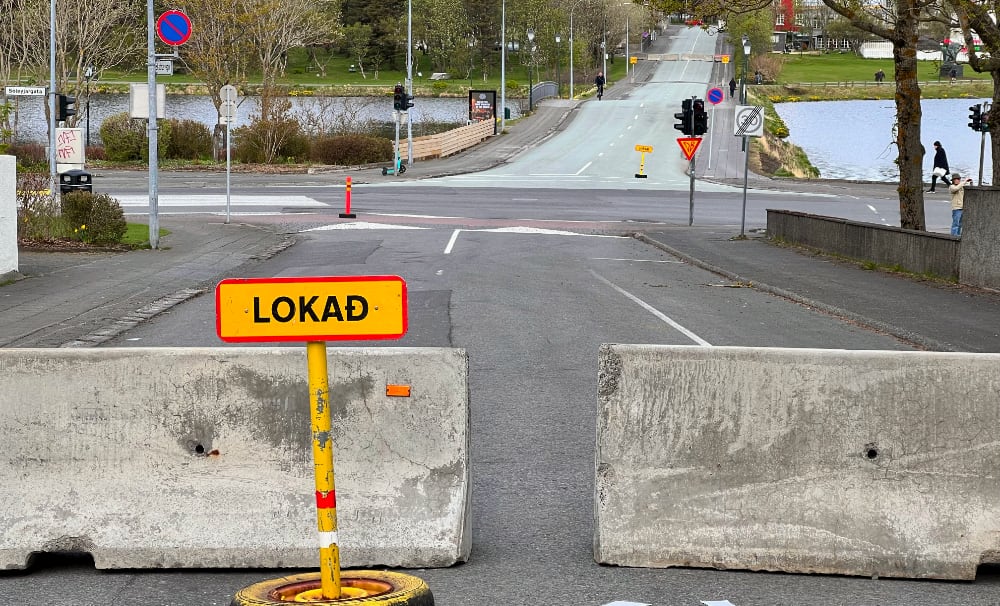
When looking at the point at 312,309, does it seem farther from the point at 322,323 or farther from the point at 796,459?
the point at 796,459

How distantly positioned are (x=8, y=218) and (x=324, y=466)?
47.1ft

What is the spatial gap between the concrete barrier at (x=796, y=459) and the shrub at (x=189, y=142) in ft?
174

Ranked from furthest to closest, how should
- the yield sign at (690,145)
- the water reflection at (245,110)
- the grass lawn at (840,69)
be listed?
the grass lawn at (840,69)
the water reflection at (245,110)
the yield sign at (690,145)

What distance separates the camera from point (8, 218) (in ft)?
58.5

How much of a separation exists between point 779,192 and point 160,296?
36160mm

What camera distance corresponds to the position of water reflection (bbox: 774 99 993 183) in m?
74.9

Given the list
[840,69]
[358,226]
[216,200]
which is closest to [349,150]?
[216,200]

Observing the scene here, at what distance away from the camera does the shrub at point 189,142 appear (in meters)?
57.2

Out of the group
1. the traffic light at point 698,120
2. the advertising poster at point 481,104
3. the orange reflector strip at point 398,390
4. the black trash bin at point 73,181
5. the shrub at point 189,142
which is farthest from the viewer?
the advertising poster at point 481,104

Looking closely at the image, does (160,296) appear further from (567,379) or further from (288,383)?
(288,383)

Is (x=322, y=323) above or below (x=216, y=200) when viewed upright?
above

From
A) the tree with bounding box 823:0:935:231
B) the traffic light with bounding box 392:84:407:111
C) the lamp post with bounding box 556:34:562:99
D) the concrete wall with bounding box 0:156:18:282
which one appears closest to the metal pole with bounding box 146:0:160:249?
the concrete wall with bounding box 0:156:18:282

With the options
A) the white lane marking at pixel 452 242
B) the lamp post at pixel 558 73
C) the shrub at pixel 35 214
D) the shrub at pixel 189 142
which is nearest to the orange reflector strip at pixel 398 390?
the shrub at pixel 35 214

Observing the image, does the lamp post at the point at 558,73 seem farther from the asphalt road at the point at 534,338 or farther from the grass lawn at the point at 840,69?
the asphalt road at the point at 534,338
